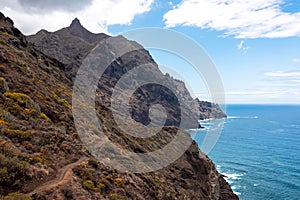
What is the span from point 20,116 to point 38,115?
2261 millimetres

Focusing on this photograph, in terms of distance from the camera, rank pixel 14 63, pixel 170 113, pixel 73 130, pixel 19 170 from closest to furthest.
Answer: pixel 19 170 → pixel 73 130 → pixel 14 63 → pixel 170 113

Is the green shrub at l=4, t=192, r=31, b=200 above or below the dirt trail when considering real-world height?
above

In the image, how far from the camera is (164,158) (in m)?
42.9

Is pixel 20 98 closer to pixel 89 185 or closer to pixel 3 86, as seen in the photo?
pixel 3 86

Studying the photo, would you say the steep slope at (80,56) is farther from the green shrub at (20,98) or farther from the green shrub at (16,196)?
the green shrub at (16,196)

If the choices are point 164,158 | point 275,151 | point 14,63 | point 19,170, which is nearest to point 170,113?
point 275,151

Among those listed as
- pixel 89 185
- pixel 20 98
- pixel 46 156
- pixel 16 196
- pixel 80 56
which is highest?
pixel 80 56

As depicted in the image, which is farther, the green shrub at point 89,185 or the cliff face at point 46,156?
the green shrub at point 89,185

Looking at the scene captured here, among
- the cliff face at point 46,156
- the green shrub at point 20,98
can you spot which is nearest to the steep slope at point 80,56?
the cliff face at point 46,156

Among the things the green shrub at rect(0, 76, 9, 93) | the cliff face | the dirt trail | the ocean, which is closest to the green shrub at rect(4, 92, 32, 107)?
the cliff face

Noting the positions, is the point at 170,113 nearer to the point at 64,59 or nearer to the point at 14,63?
the point at 64,59

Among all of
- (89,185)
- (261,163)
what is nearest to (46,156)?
(89,185)

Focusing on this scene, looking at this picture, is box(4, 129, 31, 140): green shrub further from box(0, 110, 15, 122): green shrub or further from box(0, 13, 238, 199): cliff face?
box(0, 110, 15, 122): green shrub

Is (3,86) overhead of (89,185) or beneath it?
overhead
